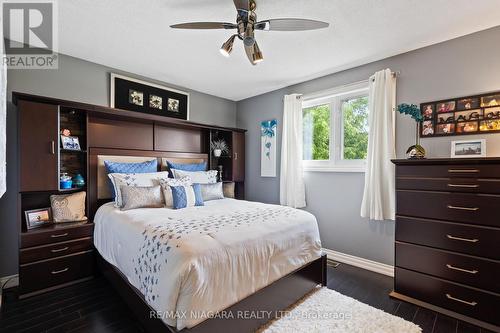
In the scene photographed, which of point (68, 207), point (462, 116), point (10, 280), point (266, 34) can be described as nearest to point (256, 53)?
point (266, 34)

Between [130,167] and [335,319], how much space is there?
2695 mm

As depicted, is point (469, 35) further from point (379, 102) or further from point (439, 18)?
point (379, 102)

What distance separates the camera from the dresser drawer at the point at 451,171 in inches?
71.7

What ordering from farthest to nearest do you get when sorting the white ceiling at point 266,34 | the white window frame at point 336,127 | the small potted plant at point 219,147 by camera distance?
the small potted plant at point 219,147 → the white window frame at point 336,127 → the white ceiling at point 266,34

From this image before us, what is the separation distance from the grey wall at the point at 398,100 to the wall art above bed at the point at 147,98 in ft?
4.71

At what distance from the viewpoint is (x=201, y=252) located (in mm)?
1443

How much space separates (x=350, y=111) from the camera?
319 centimetres

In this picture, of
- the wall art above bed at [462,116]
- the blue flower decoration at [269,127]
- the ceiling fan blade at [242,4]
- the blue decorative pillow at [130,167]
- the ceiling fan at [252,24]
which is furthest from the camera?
the blue flower decoration at [269,127]

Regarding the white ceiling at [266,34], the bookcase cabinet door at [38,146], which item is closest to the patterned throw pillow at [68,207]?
the bookcase cabinet door at [38,146]

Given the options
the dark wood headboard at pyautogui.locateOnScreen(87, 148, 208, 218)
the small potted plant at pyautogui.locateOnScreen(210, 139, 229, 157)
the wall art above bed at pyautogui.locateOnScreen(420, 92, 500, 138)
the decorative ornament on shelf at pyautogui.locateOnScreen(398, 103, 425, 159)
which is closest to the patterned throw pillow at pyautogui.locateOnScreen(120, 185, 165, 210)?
the dark wood headboard at pyautogui.locateOnScreen(87, 148, 208, 218)

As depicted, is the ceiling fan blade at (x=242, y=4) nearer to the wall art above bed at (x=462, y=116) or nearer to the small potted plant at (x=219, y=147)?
the wall art above bed at (x=462, y=116)

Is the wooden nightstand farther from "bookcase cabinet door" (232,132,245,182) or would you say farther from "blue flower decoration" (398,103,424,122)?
"blue flower decoration" (398,103,424,122)

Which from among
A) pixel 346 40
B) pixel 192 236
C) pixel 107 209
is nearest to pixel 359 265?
pixel 192 236

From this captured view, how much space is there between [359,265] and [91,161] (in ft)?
11.4
